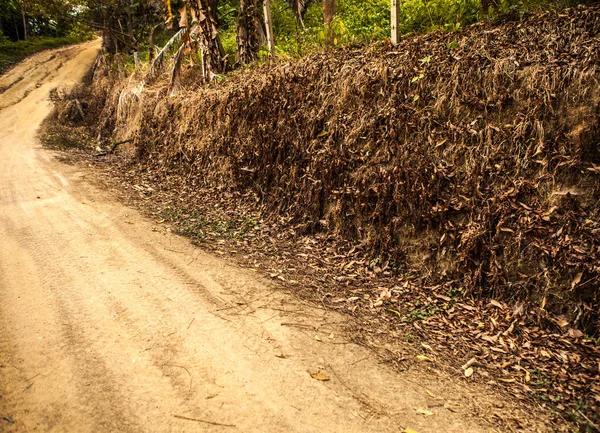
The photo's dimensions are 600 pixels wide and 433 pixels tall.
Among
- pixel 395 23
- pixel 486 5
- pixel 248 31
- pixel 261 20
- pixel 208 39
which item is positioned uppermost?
pixel 261 20

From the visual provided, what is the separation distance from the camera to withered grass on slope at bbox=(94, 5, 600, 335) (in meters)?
→ 4.23

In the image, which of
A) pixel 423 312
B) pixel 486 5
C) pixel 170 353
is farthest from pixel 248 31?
pixel 170 353

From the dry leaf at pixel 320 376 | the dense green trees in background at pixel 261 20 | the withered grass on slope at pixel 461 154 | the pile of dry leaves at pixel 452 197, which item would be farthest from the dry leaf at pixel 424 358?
the dense green trees in background at pixel 261 20

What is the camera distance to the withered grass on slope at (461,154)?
167 inches

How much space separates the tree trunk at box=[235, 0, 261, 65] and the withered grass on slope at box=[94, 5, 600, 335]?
374cm

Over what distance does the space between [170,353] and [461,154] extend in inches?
171

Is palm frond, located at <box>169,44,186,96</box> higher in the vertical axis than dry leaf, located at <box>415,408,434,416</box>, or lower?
higher

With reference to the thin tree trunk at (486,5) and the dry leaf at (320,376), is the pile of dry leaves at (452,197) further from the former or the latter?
the dry leaf at (320,376)

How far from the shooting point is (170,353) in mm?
3742

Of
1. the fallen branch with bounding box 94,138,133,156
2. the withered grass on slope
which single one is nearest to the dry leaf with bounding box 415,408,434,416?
the withered grass on slope

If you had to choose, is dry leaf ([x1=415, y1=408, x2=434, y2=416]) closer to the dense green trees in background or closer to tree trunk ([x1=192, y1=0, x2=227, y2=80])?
the dense green trees in background

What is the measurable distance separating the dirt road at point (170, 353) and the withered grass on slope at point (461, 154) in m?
1.76

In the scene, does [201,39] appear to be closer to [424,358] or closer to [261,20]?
[261,20]

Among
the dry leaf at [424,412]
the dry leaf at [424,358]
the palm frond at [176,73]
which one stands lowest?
the dry leaf at [424,358]
